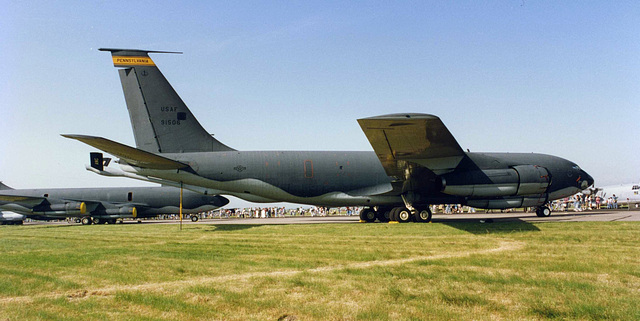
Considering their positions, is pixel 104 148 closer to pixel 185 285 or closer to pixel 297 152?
pixel 297 152

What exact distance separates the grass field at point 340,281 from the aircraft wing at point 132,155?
4.81 m

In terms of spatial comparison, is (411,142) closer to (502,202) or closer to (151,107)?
(502,202)

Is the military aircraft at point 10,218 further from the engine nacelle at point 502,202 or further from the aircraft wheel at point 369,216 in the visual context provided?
the engine nacelle at point 502,202

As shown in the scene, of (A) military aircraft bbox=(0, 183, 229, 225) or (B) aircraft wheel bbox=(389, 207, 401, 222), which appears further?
(A) military aircraft bbox=(0, 183, 229, 225)

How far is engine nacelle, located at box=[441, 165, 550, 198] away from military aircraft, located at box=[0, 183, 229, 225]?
897 inches

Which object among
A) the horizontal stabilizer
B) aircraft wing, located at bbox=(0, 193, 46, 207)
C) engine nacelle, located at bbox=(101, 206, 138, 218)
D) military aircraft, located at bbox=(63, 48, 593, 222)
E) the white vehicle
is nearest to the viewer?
military aircraft, located at bbox=(63, 48, 593, 222)

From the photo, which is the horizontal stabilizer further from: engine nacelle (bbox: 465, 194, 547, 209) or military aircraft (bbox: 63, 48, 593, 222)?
engine nacelle (bbox: 465, 194, 547, 209)

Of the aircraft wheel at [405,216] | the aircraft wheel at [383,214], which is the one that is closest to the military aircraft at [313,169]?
the aircraft wheel at [405,216]

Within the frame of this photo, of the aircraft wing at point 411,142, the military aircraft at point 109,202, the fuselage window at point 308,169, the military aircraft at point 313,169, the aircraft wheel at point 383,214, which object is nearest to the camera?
the aircraft wing at point 411,142

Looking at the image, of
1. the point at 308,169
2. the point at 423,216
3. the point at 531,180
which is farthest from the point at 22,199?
the point at 531,180

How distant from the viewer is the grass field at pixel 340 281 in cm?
471

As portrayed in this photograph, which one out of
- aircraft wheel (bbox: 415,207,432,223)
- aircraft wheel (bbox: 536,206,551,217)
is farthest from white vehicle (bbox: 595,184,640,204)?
aircraft wheel (bbox: 415,207,432,223)

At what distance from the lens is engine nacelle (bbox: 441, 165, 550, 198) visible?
17406 mm

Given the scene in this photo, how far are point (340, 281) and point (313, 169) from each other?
546 inches
